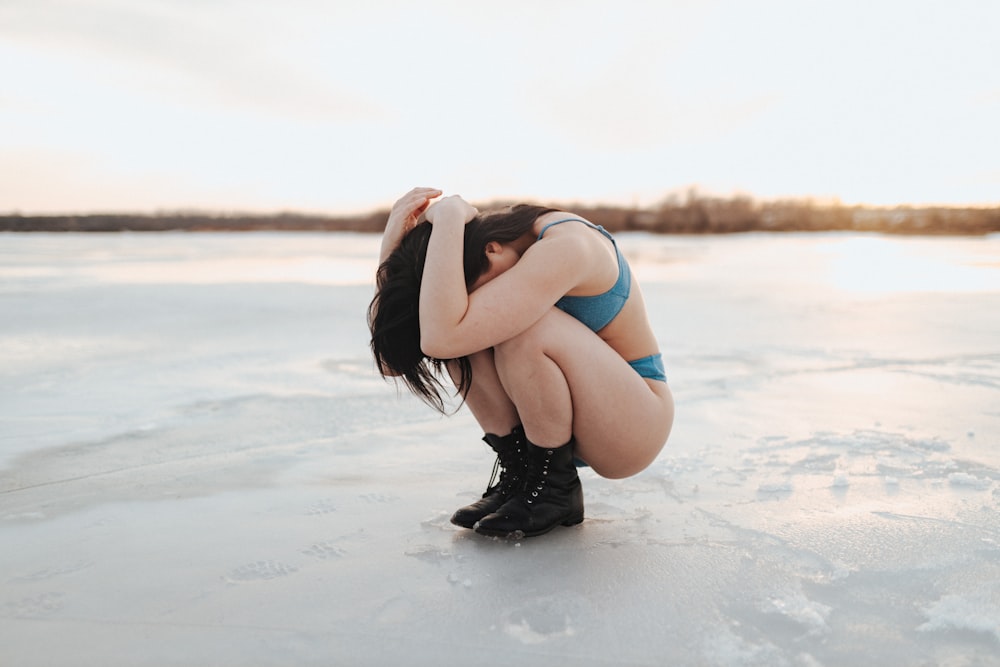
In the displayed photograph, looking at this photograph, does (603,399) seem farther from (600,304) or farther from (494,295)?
(494,295)

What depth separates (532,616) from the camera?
1411 mm

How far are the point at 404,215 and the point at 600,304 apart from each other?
20.2 inches

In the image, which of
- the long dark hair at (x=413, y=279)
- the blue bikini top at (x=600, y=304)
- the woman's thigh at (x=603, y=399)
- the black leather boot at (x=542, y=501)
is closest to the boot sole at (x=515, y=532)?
the black leather boot at (x=542, y=501)

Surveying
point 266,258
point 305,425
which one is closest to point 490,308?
point 305,425

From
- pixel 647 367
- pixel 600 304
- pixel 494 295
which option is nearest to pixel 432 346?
pixel 494 295

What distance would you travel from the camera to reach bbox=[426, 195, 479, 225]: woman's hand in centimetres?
173

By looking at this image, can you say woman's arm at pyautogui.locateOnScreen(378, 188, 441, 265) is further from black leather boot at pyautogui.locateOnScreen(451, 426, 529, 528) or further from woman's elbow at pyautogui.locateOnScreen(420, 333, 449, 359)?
black leather boot at pyautogui.locateOnScreen(451, 426, 529, 528)

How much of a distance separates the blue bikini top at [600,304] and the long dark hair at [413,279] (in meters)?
0.16

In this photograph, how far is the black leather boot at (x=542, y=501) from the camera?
5.75 feet

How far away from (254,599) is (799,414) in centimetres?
206

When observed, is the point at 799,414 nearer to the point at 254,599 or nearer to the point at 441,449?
the point at 441,449

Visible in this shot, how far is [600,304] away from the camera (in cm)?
181

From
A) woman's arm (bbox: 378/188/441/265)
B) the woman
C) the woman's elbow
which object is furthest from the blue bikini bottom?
woman's arm (bbox: 378/188/441/265)

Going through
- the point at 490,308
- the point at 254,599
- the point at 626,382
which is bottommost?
the point at 254,599
